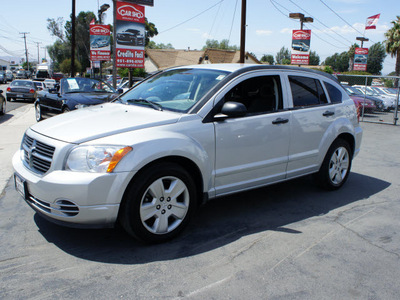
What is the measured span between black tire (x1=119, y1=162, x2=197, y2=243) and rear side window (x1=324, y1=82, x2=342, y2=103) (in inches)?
112

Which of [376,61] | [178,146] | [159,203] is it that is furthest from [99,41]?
[376,61]

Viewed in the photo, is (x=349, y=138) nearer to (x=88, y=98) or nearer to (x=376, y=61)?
(x=88, y=98)

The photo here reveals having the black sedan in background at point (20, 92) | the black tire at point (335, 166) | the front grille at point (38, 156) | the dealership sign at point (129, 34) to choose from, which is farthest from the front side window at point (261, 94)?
the black sedan in background at point (20, 92)

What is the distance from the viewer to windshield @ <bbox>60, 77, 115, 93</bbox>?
10758mm

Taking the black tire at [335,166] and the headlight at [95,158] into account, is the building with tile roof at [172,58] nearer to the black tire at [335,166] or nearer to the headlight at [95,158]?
the black tire at [335,166]

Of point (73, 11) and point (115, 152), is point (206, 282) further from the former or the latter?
point (73, 11)

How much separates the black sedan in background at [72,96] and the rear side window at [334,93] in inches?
230

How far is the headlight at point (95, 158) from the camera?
3203mm

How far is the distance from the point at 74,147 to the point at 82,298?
4.14 ft

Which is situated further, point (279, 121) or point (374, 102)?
point (374, 102)

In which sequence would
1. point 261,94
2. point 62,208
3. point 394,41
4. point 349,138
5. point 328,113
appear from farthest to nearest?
point 394,41 < point 349,138 < point 328,113 < point 261,94 < point 62,208

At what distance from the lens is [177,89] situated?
4.42 meters

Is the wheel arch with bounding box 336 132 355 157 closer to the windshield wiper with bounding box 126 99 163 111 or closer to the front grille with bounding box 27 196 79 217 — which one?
the windshield wiper with bounding box 126 99 163 111

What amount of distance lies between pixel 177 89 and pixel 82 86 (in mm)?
7381
